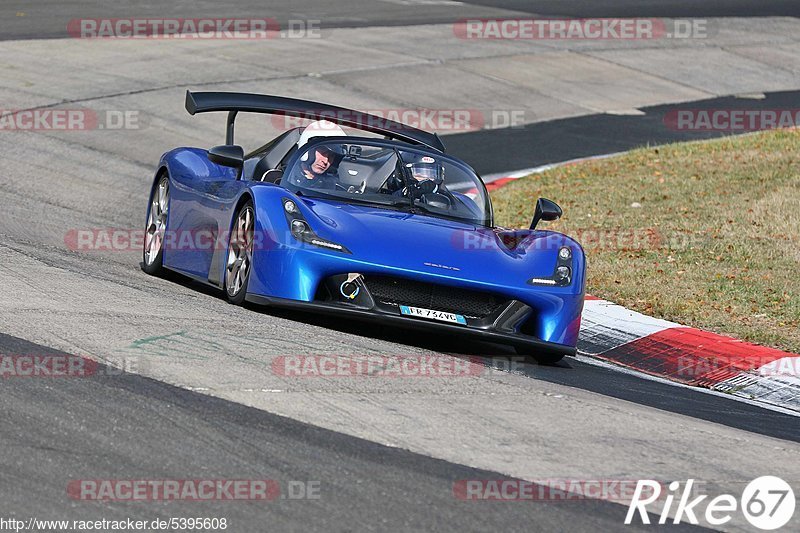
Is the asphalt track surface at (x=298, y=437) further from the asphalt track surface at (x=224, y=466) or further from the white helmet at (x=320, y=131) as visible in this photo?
the white helmet at (x=320, y=131)

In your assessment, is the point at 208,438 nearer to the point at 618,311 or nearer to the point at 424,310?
the point at 424,310

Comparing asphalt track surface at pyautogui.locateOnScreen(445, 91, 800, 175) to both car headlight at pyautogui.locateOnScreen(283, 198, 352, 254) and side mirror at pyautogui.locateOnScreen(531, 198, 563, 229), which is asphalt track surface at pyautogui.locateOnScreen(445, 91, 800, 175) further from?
car headlight at pyautogui.locateOnScreen(283, 198, 352, 254)

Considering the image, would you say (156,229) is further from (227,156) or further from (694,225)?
(694,225)

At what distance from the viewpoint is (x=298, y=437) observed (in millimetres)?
5820

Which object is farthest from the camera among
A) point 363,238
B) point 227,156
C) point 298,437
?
point 227,156

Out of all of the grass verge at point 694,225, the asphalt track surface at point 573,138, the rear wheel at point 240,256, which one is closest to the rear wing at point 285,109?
the rear wheel at point 240,256

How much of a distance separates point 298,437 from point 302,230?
277 cm

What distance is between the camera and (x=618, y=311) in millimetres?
10477

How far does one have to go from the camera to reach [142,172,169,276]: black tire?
34.0 ft

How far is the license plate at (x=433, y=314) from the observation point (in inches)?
322

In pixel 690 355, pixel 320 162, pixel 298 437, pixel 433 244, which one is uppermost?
pixel 320 162

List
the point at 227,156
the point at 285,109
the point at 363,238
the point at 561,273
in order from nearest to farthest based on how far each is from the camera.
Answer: the point at 363,238 → the point at 561,273 → the point at 227,156 → the point at 285,109

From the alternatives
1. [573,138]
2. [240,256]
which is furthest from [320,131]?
[573,138]

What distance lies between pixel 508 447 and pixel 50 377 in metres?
2.06
